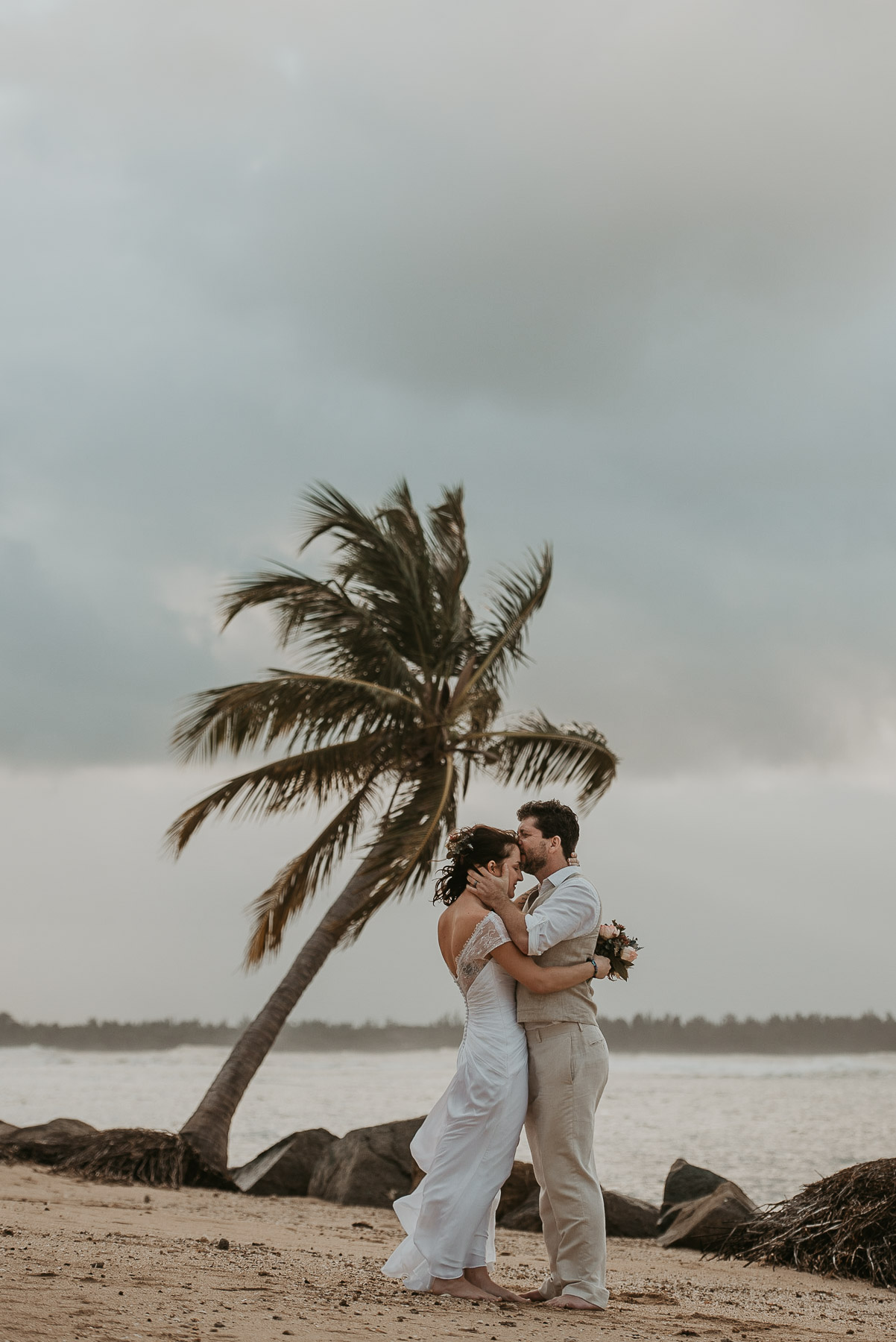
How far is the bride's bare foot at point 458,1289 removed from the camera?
450 cm

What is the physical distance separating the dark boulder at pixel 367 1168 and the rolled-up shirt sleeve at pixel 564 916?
5.69 m

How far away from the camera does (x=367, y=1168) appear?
9.98 m

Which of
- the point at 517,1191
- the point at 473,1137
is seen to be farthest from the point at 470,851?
the point at 517,1191

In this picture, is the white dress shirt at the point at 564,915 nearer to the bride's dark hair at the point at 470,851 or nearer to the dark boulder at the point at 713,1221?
the bride's dark hair at the point at 470,851

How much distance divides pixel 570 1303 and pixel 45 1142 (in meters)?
8.12

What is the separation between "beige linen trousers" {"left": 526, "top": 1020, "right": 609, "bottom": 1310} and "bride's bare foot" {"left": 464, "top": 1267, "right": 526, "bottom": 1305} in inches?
7.4

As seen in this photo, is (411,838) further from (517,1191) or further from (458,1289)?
(458,1289)

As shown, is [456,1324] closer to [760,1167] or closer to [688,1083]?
[760,1167]

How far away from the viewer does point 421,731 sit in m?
12.9

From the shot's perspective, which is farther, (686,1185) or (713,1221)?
(686,1185)

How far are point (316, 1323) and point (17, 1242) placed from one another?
6.10 ft

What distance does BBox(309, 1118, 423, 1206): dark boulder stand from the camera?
Result: 388 inches

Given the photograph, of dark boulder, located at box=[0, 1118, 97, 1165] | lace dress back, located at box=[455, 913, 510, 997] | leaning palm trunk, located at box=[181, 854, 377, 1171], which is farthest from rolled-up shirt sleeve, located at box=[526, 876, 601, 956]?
dark boulder, located at box=[0, 1118, 97, 1165]

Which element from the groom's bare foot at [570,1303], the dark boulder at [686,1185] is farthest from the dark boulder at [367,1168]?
the groom's bare foot at [570,1303]
